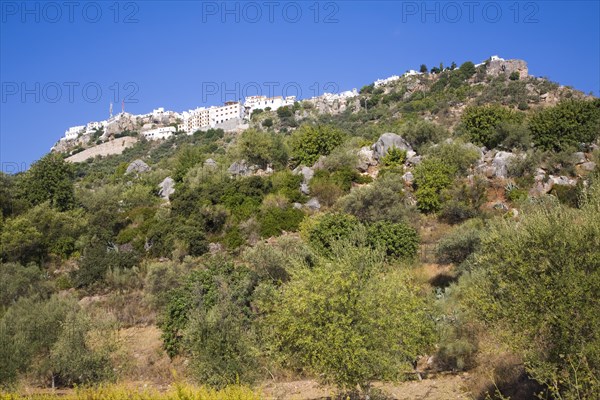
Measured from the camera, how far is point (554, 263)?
8.87 m

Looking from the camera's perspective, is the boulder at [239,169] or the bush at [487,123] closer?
the bush at [487,123]

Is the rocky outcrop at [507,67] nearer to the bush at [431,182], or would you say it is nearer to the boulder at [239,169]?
the bush at [431,182]

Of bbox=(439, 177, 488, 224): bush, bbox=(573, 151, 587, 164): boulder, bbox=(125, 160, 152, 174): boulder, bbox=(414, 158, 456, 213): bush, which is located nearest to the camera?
bbox=(439, 177, 488, 224): bush

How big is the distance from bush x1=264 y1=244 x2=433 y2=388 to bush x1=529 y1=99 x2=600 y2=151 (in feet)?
100.0

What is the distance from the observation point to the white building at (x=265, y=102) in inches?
4993

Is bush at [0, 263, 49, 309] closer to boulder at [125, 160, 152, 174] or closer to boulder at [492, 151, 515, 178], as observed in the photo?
boulder at [492, 151, 515, 178]

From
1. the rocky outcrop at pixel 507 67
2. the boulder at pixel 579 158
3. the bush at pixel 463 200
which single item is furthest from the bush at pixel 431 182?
the rocky outcrop at pixel 507 67

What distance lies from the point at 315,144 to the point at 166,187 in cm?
1528

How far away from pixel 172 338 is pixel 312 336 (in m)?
10.9

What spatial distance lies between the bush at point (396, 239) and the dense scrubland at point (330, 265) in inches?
4.2

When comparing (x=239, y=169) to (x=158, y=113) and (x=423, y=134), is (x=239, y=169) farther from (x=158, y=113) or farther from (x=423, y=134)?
(x=158, y=113)

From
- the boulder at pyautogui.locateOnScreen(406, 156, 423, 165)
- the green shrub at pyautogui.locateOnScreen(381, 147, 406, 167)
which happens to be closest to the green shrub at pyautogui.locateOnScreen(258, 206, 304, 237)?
the green shrub at pyautogui.locateOnScreen(381, 147, 406, 167)

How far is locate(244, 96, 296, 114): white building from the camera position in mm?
126812

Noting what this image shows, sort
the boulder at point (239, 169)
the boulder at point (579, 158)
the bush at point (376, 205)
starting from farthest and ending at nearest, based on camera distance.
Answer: the boulder at point (239, 169) → the boulder at point (579, 158) → the bush at point (376, 205)
